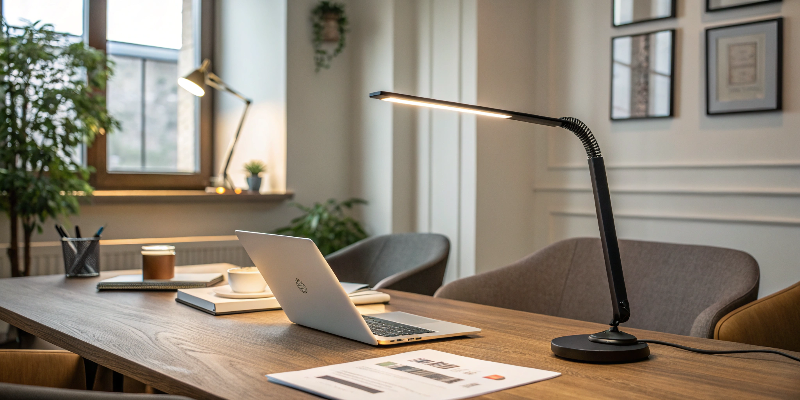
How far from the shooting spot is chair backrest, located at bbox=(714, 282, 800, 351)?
162cm

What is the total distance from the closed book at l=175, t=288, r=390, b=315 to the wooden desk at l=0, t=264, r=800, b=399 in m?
0.03

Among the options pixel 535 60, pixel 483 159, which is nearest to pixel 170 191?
pixel 483 159

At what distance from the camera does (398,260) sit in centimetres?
272

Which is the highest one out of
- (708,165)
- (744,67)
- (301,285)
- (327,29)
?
(327,29)

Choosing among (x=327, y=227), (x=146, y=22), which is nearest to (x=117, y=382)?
(x=327, y=227)

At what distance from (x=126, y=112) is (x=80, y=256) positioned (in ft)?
6.73

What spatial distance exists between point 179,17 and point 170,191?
3.36 ft

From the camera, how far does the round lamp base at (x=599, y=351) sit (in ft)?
3.67

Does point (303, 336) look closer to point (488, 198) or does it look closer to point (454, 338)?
point (454, 338)

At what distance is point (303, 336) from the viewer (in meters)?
1.32

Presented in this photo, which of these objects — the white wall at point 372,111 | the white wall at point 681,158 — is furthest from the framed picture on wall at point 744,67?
the white wall at point 372,111

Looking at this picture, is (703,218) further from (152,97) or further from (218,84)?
(152,97)

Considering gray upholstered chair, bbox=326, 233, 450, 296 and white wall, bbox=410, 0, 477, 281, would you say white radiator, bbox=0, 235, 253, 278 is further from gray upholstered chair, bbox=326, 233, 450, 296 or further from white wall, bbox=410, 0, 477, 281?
gray upholstered chair, bbox=326, 233, 450, 296

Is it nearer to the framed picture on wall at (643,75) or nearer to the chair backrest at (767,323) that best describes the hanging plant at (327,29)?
the framed picture on wall at (643,75)
